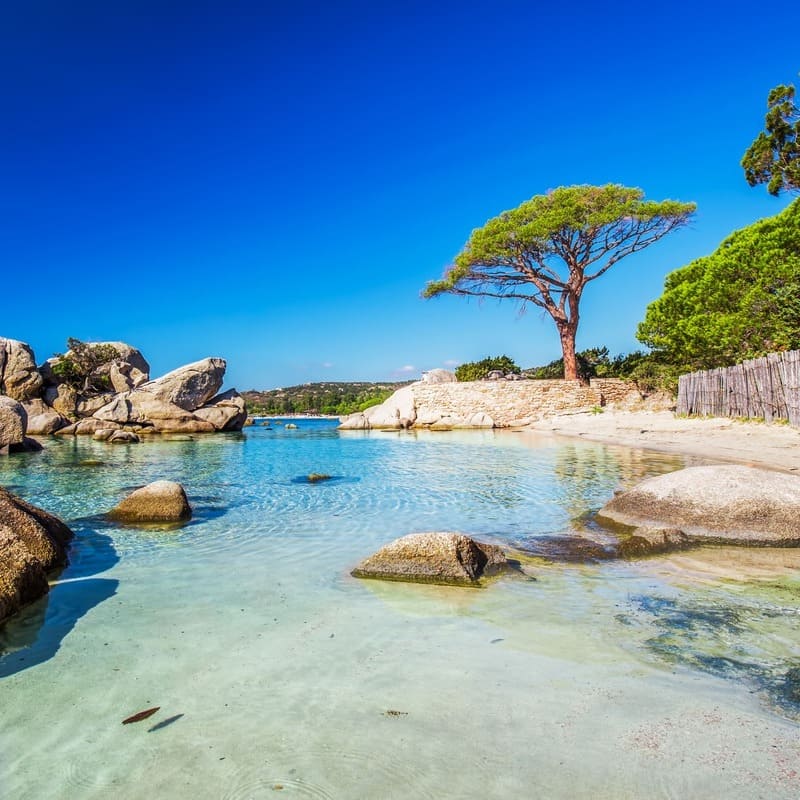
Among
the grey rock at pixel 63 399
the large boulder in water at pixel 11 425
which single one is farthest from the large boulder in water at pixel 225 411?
the large boulder in water at pixel 11 425

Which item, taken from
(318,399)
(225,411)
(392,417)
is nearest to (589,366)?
(392,417)

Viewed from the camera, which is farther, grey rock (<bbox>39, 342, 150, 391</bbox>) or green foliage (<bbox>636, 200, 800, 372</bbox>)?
grey rock (<bbox>39, 342, 150, 391</bbox>)

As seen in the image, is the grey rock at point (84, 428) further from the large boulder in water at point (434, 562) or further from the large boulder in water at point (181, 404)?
the large boulder in water at point (434, 562)

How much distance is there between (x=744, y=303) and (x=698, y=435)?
323 inches

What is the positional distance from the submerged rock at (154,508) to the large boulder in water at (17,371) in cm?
3161

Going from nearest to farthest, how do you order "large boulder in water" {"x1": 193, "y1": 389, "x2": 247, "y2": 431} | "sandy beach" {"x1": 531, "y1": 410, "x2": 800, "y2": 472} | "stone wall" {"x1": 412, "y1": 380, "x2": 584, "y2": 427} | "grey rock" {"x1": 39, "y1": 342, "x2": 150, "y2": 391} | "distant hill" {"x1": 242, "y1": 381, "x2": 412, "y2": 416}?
"sandy beach" {"x1": 531, "y1": 410, "x2": 800, "y2": 472} → "stone wall" {"x1": 412, "y1": 380, "x2": 584, "y2": 427} → "large boulder in water" {"x1": 193, "y1": 389, "x2": 247, "y2": 431} → "grey rock" {"x1": 39, "y1": 342, "x2": 150, "y2": 391} → "distant hill" {"x1": 242, "y1": 381, "x2": 412, "y2": 416}

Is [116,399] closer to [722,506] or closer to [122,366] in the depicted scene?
[122,366]

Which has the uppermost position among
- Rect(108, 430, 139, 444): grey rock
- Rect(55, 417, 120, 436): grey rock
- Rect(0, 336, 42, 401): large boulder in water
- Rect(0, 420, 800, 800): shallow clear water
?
Rect(0, 336, 42, 401): large boulder in water

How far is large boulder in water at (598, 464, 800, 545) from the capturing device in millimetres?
6199

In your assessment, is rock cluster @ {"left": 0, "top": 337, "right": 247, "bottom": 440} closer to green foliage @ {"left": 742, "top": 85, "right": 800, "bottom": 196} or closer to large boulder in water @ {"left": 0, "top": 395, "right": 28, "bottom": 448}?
large boulder in water @ {"left": 0, "top": 395, "right": 28, "bottom": 448}

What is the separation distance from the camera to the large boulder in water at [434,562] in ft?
17.0

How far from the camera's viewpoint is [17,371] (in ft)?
111

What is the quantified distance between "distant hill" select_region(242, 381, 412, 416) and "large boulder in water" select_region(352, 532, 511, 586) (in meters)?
46.9

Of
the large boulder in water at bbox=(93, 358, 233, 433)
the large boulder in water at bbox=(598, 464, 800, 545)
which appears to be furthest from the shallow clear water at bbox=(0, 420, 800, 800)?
the large boulder in water at bbox=(93, 358, 233, 433)
